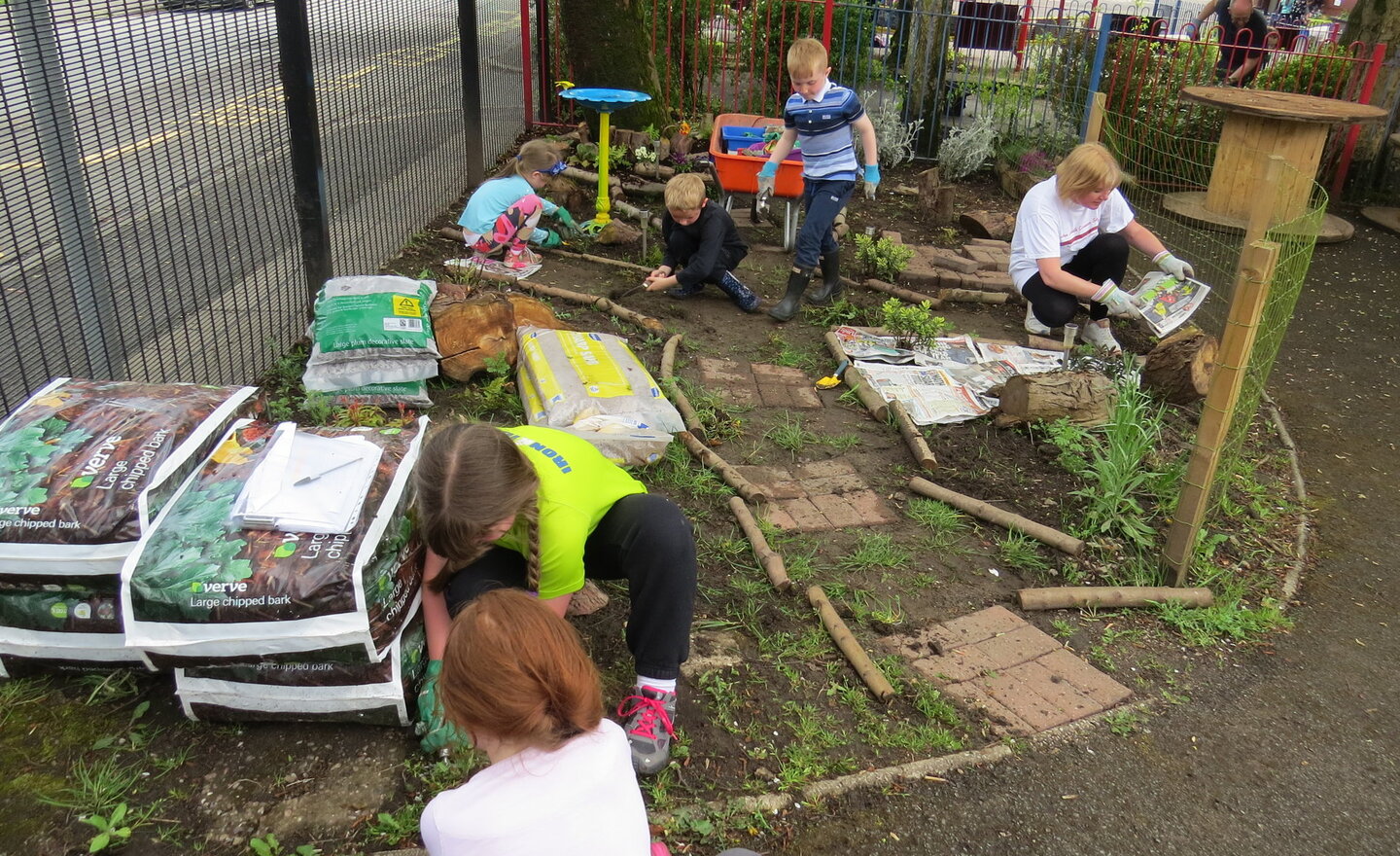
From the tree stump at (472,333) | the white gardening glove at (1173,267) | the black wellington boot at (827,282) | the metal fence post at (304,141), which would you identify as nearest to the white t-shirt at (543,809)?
the tree stump at (472,333)

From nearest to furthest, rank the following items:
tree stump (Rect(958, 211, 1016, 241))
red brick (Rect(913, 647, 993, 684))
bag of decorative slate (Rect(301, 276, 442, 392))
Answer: red brick (Rect(913, 647, 993, 684)) → bag of decorative slate (Rect(301, 276, 442, 392)) → tree stump (Rect(958, 211, 1016, 241))

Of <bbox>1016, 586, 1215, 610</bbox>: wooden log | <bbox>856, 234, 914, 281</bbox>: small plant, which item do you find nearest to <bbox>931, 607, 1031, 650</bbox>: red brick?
<bbox>1016, 586, 1215, 610</bbox>: wooden log

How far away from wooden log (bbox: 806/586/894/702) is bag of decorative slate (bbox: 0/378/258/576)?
1959 millimetres

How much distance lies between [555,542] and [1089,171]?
3799 millimetres

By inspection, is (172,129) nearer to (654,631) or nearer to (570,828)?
(654,631)

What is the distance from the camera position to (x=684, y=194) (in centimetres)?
580

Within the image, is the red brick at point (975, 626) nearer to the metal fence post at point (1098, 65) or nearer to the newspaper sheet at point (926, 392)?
the newspaper sheet at point (926, 392)

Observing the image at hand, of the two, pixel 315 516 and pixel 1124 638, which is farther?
pixel 1124 638

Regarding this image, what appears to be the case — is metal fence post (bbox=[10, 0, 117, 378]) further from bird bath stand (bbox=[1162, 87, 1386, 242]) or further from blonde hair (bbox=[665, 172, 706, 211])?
bird bath stand (bbox=[1162, 87, 1386, 242])

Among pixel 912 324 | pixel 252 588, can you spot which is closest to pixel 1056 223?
pixel 912 324

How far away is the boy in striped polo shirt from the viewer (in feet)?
19.7

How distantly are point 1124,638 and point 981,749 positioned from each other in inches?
36.1

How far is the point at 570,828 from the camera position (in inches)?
66.4

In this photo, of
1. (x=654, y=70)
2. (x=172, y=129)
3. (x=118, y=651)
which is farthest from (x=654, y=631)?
(x=654, y=70)
